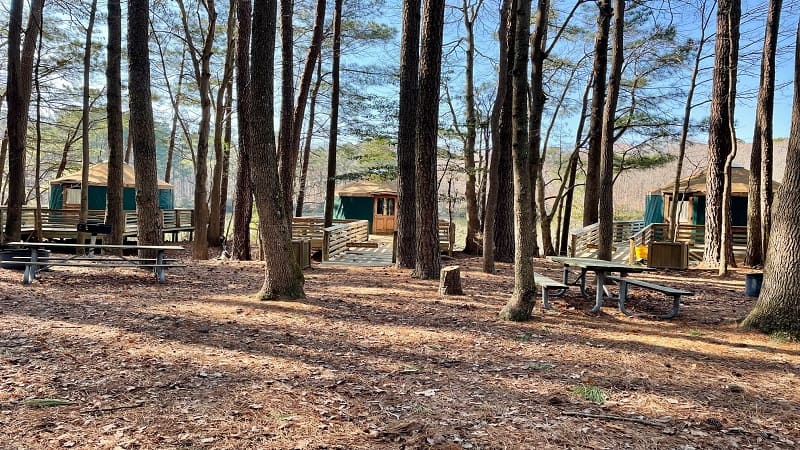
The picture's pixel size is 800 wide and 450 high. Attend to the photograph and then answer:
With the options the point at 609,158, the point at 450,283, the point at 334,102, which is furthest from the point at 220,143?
the point at 609,158

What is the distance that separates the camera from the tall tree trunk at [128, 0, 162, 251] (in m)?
7.41

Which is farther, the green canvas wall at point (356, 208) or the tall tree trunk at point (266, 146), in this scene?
the green canvas wall at point (356, 208)

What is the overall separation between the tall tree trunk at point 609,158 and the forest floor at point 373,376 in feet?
5.44

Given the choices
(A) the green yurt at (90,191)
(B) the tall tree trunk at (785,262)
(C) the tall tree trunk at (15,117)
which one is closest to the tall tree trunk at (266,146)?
(B) the tall tree trunk at (785,262)

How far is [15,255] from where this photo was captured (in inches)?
293

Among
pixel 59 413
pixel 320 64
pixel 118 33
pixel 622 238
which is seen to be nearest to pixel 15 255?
pixel 118 33

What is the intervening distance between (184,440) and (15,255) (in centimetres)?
684

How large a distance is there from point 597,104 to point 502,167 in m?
2.49

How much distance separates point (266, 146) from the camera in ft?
17.9

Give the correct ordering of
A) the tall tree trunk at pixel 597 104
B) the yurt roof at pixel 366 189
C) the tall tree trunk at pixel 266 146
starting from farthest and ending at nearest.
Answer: the yurt roof at pixel 366 189
the tall tree trunk at pixel 597 104
the tall tree trunk at pixel 266 146

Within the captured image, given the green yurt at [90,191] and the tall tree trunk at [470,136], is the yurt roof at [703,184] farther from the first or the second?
the green yurt at [90,191]

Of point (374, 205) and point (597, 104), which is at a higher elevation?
point (597, 104)

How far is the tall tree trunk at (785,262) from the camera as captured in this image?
15.0 feet

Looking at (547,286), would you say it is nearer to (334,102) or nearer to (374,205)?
(334,102)
